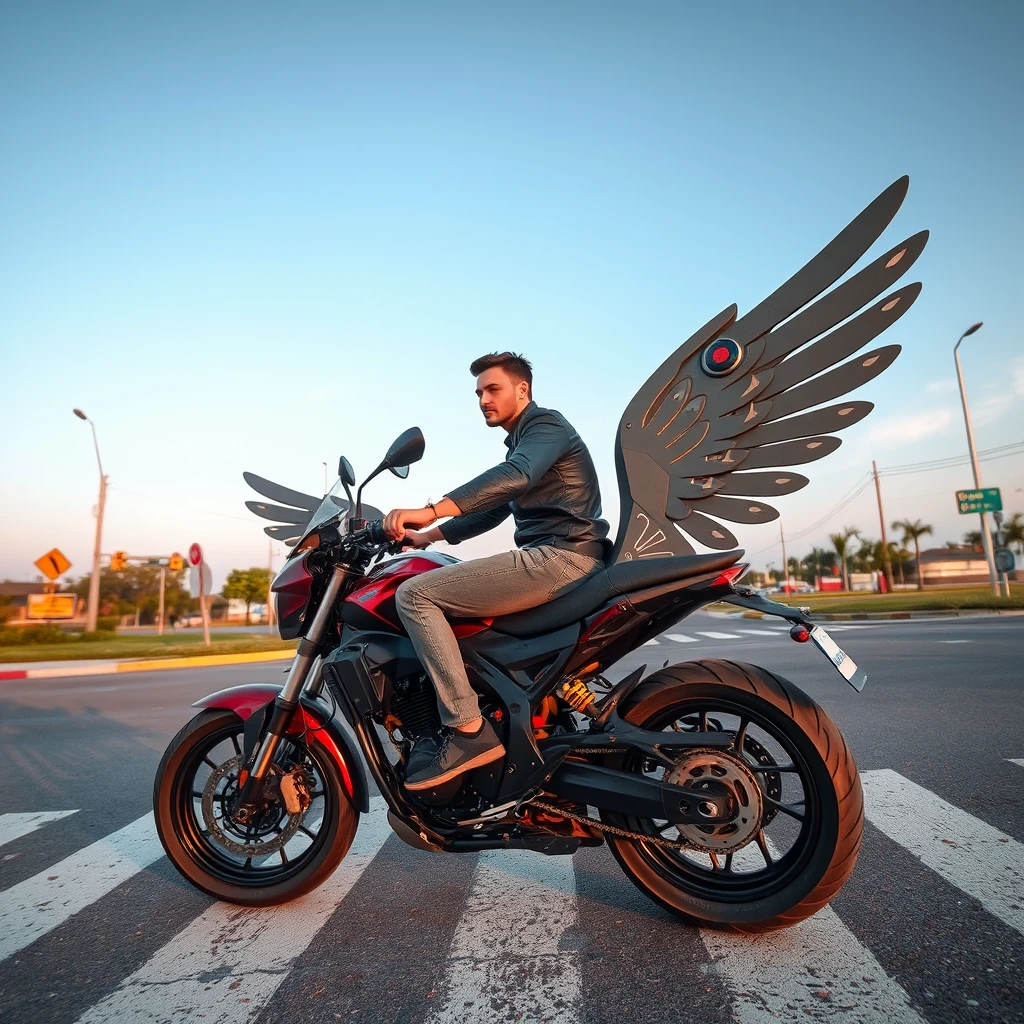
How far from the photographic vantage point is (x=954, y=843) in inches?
117

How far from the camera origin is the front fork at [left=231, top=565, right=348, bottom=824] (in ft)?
9.04

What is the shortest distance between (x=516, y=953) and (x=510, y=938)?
0.36 ft

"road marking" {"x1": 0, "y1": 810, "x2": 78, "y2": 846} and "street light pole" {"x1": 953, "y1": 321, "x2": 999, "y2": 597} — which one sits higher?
"street light pole" {"x1": 953, "y1": 321, "x2": 999, "y2": 597}

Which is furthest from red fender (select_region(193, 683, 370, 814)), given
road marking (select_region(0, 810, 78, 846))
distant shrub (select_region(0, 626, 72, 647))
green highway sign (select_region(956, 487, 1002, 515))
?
green highway sign (select_region(956, 487, 1002, 515))

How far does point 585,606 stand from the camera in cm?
254

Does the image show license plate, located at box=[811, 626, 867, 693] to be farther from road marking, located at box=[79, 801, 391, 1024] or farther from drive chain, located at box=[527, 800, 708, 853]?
road marking, located at box=[79, 801, 391, 1024]

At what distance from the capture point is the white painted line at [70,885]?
2.64 m

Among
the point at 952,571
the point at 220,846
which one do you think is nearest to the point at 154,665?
the point at 220,846

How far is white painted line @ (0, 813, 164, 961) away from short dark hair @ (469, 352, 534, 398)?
272 centimetres

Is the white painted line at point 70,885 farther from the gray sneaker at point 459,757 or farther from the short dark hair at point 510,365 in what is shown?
the short dark hair at point 510,365

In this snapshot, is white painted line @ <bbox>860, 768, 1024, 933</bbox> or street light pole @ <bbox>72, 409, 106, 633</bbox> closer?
white painted line @ <bbox>860, 768, 1024, 933</bbox>

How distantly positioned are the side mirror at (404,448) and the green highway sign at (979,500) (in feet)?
94.7

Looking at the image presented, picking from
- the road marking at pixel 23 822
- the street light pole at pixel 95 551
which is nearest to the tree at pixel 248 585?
the street light pole at pixel 95 551

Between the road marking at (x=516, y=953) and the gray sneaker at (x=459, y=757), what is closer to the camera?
the road marking at (x=516, y=953)
